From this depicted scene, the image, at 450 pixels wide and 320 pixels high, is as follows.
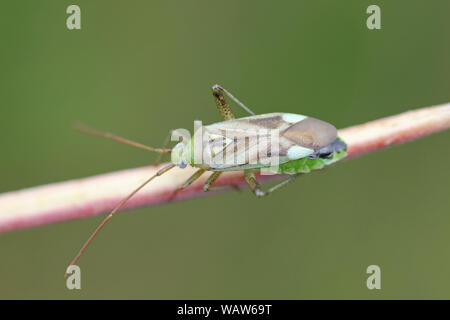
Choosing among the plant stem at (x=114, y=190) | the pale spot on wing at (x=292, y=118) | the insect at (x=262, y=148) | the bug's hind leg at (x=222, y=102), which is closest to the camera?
the plant stem at (x=114, y=190)

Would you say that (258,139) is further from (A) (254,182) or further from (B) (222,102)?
(B) (222,102)

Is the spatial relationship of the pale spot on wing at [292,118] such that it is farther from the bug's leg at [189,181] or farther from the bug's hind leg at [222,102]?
the bug's leg at [189,181]

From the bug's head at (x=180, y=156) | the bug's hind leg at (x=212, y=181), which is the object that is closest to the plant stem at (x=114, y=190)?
the bug's hind leg at (x=212, y=181)

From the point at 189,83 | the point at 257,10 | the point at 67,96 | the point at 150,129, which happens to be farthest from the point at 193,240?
the point at 257,10

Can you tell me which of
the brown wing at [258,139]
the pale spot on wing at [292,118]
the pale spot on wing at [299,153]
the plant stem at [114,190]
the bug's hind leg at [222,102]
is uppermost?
the bug's hind leg at [222,102]

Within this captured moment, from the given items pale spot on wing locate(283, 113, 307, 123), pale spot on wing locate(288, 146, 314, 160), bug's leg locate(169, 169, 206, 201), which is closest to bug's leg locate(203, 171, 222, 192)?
bug's leg locate(169, 169, 206, 201)

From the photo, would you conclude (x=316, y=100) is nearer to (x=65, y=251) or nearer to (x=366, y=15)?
(x=366, y=15)

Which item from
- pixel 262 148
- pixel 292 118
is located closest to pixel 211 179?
pixel 262 148

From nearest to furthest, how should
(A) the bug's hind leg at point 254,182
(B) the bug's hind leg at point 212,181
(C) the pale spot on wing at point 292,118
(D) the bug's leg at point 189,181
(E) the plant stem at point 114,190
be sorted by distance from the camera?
(E) the plant stem at point 114,190 → (D) the bug's leg at point 189,181 → (B) the bug's hind leg at point 212,181 → (A) the bug's hind leg at point 254,182 → (C) the pale spot on wing at point 292,118

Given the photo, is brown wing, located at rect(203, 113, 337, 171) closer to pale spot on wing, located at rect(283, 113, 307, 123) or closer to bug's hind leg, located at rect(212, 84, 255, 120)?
pale spot on wing, located at rect(283, 113, 307, 123)

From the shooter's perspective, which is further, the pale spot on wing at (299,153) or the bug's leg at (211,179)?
the pale spot on wing at (299,153)
